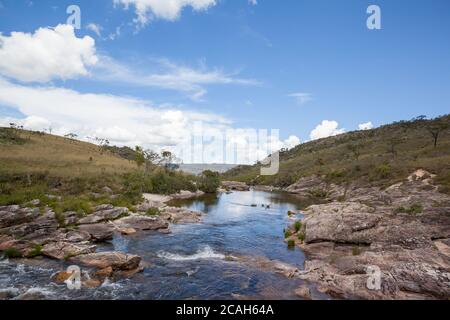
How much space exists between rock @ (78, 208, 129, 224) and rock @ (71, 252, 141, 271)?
12.0m

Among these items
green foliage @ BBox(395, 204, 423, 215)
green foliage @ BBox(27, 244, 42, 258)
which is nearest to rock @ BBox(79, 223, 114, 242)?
green foliage @ BBox(27, 244, 42, 258)

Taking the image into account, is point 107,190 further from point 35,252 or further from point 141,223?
point 35,252

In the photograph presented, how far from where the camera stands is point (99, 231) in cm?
3525

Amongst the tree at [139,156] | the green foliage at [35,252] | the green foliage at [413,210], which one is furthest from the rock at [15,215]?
the tree at [139,156]

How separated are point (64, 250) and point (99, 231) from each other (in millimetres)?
6832

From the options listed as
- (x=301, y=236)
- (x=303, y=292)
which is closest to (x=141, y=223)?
(x=301, y=236)

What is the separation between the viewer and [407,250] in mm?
27438

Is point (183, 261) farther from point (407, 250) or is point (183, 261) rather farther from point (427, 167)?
point (427, 167)

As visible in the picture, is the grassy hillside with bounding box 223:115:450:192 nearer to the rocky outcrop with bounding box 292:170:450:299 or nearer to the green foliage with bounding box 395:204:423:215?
the green foliage with bounding box 395:204:423:215

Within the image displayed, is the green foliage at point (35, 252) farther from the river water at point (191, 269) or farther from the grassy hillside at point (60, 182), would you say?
the grassy hillside at point (60, 182)

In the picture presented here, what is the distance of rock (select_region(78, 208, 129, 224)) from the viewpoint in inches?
1517

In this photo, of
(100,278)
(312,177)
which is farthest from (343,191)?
(100,278)
